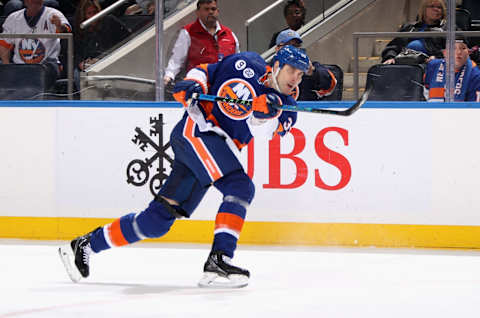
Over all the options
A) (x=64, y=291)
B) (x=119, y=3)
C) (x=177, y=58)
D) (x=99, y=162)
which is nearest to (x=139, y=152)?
(x=99, y=162)

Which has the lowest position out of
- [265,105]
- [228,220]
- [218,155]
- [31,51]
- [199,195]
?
[228,220]

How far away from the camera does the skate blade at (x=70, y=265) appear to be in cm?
358

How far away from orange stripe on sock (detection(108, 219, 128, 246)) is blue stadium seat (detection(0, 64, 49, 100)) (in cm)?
169

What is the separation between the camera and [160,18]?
483 cm

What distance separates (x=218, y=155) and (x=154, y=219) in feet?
1.27

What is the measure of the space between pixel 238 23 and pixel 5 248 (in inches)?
73.7

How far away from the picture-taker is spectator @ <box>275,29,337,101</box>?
4.61 meters

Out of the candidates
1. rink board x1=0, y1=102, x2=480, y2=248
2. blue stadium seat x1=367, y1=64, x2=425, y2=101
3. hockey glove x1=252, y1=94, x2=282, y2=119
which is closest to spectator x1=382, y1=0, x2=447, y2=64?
blue stadium seat x1=367, y1=64, x2=425, y2=101

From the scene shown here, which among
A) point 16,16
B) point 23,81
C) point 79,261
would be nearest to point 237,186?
point 79,261

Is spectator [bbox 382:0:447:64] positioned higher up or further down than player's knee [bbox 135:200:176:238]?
higher up

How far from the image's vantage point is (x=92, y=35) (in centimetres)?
481

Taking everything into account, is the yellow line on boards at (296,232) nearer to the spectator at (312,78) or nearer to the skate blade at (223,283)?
the spectator at (312,78)

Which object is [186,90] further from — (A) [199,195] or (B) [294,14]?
(B) [294,14]

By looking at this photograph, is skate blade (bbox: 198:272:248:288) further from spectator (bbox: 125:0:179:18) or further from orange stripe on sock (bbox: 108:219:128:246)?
spectator (bbox: 125:0:179:18)
